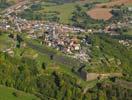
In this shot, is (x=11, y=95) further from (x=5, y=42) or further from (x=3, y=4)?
(x=3, y=4)

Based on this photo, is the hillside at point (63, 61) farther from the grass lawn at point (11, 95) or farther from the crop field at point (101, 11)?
the crop field at point (101, 11)

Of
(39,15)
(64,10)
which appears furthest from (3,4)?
(39,15)

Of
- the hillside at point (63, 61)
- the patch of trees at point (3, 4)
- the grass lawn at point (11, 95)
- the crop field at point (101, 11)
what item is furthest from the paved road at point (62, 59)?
the patch of trees at point (3, 4)

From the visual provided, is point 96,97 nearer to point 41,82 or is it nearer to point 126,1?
point 41,82

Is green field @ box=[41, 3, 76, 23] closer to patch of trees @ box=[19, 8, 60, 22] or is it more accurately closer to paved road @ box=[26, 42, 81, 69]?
patch of trees @ box=[19, 8, 60, 22]

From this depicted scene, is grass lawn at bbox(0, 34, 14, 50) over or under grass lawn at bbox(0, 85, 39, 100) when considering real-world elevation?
over

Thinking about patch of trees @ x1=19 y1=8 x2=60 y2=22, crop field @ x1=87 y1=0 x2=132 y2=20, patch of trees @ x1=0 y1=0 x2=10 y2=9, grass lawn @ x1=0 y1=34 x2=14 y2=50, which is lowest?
crop field @ x1=87 y1=0 x2=132 y2=20

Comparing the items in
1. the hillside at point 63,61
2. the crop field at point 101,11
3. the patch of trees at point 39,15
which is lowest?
the crop field at point 101,11

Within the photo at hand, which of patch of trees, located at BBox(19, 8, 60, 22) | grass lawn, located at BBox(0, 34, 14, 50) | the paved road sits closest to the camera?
the paved road

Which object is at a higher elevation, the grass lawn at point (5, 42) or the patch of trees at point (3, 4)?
the grass lawn at point (5, 42)

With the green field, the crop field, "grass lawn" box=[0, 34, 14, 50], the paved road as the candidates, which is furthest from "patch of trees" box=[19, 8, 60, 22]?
the paved road

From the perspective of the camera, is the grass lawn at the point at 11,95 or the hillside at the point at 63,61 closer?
the grass lawn at the point at 11,95

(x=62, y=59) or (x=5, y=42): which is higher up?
(x=5, y=42)

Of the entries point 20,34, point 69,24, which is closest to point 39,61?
point 20,34
